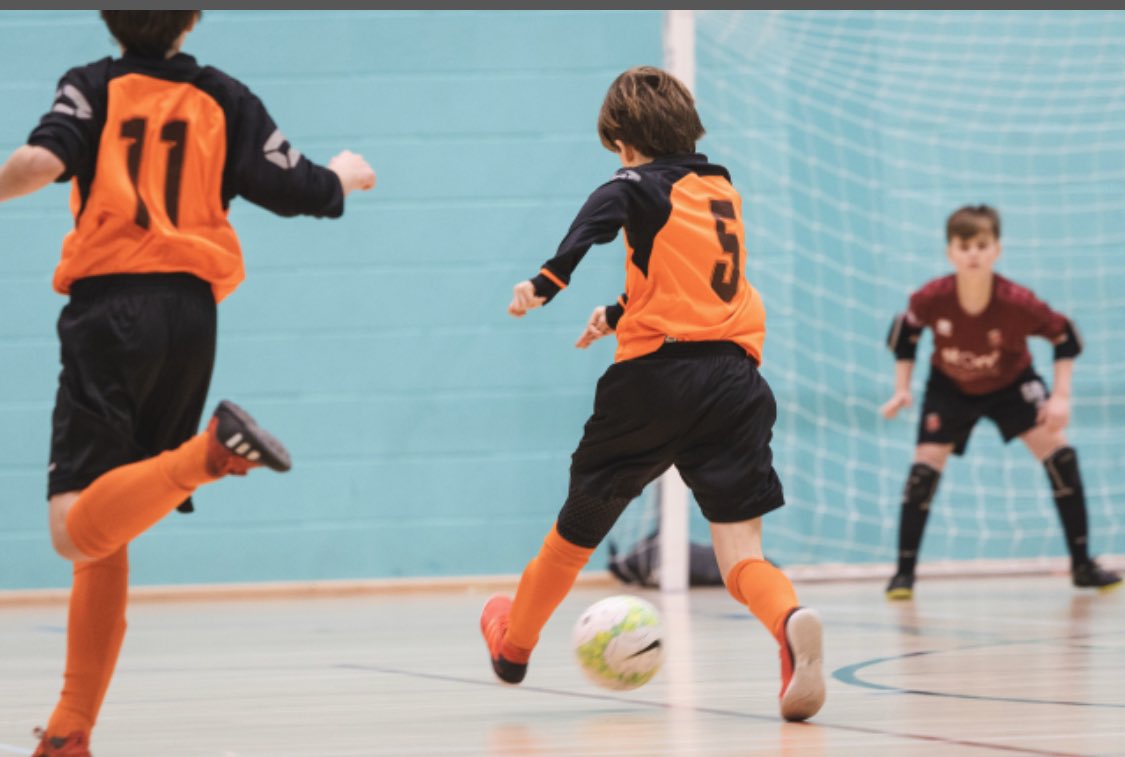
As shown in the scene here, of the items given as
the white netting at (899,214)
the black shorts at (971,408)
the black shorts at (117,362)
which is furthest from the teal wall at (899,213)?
the black shorts at (117,362)

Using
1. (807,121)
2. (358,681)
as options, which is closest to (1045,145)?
(807,121)

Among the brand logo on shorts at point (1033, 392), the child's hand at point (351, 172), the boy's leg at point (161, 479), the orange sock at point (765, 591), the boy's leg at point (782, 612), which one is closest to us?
the boy's leg at point (161, 479)

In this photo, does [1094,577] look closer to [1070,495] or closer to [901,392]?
[1070,495]

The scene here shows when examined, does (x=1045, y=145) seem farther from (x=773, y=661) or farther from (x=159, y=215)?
(x=159, y=215)

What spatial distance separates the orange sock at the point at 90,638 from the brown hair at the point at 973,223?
13.1 feet

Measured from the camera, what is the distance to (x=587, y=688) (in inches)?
138

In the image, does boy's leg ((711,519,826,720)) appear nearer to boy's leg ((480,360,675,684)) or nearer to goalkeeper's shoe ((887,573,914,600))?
boy's leg ((480,360,675,684))

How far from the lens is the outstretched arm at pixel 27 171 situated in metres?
2.38

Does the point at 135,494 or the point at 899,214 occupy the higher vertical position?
the point at 135,494

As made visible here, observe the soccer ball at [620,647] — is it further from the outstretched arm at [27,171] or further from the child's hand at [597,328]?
the outstretched arm at [27,171]

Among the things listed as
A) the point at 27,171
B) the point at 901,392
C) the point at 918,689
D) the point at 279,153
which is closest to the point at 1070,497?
the point at 901,392

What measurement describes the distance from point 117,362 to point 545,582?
3.26 ft

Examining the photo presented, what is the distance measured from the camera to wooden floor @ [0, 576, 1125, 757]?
8.68ft

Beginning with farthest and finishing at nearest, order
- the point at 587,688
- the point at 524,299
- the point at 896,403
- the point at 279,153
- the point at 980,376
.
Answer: the point at 980,376, the point at 896,403, the point at 587,688, the point at 524,299, the point at 279,153
